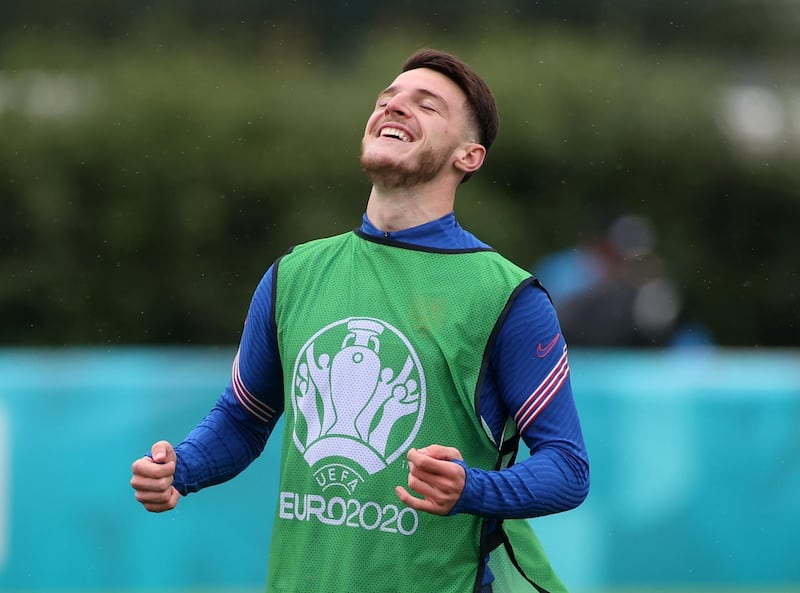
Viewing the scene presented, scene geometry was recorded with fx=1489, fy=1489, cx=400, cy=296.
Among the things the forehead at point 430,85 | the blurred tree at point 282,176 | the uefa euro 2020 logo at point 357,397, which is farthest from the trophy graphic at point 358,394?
the blurred tree at point 282,176

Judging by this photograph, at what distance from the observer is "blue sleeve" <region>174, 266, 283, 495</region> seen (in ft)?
11.8

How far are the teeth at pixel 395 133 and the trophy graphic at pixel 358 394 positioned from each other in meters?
0.46

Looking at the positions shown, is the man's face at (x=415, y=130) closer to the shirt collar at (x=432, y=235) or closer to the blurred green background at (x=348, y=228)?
the shirt collar at (x=432, y=235)

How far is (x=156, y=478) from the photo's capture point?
11.1 ft

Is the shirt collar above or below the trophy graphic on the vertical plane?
above

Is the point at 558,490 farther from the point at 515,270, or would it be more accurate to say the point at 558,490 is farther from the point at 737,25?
the point at 737,25

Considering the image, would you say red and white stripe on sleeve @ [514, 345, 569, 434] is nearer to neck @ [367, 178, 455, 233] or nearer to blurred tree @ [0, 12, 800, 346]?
neck @ [367, 178, 455, 233]

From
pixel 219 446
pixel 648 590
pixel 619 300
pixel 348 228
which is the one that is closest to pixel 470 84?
pixel 219 446

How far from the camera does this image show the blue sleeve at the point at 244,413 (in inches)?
141

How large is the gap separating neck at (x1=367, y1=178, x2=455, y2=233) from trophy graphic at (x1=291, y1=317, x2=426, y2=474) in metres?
0.27

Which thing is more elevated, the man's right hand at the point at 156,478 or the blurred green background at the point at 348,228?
the blurred green background at the point at 348,228

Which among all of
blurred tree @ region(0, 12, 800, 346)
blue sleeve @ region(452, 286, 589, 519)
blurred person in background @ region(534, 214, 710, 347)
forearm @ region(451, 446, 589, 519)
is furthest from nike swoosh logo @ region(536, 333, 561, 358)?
blurred tree @ region(0, 12, 800, 346)

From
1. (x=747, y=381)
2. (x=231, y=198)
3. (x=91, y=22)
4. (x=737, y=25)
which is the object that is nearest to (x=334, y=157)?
(x=231, y=198)

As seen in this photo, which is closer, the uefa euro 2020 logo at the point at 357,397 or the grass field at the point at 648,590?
the uefa euro 2020 logo at the point at 357,397
